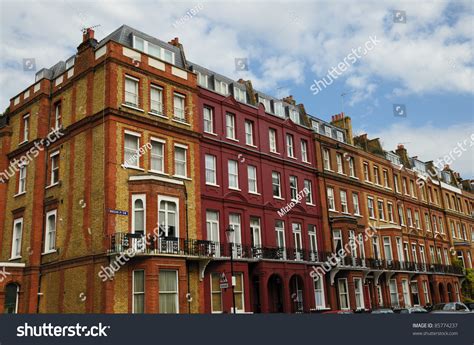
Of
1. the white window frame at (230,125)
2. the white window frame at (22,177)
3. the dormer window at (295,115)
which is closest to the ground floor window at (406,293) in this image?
the dormer window at (295,115)

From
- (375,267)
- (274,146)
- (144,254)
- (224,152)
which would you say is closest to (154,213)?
(144,254)

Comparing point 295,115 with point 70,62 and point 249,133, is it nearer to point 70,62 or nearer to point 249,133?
point 249,133

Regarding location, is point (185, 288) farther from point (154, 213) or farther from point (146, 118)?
point (146, 118)

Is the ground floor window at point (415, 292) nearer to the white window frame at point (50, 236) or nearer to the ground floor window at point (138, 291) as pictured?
the ground floor window at point (138, 291)

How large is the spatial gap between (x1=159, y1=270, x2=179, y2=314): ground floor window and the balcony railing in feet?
3.56

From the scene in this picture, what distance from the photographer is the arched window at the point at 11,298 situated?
26609mm

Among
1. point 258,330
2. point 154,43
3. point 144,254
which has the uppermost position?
point 154,43

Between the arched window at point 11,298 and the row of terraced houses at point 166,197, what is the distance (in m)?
0.07

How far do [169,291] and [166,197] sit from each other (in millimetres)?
4780

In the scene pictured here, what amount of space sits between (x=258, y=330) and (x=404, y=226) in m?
37.0

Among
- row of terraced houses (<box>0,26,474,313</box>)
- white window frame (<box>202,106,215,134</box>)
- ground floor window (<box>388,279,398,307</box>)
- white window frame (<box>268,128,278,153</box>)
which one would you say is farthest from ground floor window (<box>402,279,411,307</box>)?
white window frame (<box>202,106,215,134</box>)

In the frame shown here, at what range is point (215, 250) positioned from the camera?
92.3 ft

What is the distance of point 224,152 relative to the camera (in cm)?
3130

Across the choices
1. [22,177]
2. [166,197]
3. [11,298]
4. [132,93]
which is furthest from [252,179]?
[11,298]
